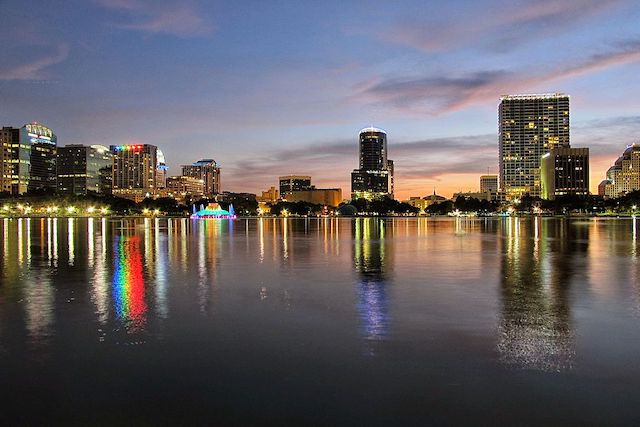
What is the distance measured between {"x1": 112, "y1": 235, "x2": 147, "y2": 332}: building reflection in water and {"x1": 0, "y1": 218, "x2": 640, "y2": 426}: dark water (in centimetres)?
10

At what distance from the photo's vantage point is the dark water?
848cm

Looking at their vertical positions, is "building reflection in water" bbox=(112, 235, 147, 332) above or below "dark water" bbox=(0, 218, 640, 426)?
above

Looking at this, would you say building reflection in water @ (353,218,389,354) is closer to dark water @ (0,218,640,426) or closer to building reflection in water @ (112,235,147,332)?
dark water @ (0,218,640,426)

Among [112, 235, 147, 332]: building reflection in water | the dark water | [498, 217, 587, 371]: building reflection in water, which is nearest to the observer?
the dark water

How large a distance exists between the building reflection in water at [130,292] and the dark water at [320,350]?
103 mm

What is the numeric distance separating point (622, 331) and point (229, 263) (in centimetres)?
2025

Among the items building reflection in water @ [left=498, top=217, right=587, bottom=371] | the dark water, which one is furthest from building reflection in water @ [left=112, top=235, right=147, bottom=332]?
building reflection in water @ [left=498, top=217, right=587, bottom=371]

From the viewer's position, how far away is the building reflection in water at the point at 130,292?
48.1ft

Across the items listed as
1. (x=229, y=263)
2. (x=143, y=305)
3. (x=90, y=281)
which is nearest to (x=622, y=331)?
(x=143, y=305)

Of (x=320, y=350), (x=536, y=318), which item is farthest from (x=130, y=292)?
(x=536, y=318)

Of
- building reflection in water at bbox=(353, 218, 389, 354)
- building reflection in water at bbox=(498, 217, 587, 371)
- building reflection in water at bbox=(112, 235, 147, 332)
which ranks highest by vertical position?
building reflection in water at bbox=(112, 235, 147, 332)

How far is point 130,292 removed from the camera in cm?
1916

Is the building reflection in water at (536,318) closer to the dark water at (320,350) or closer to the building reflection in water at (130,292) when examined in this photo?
the dark water at (320,350)

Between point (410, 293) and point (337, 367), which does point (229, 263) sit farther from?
point (337, 367)
